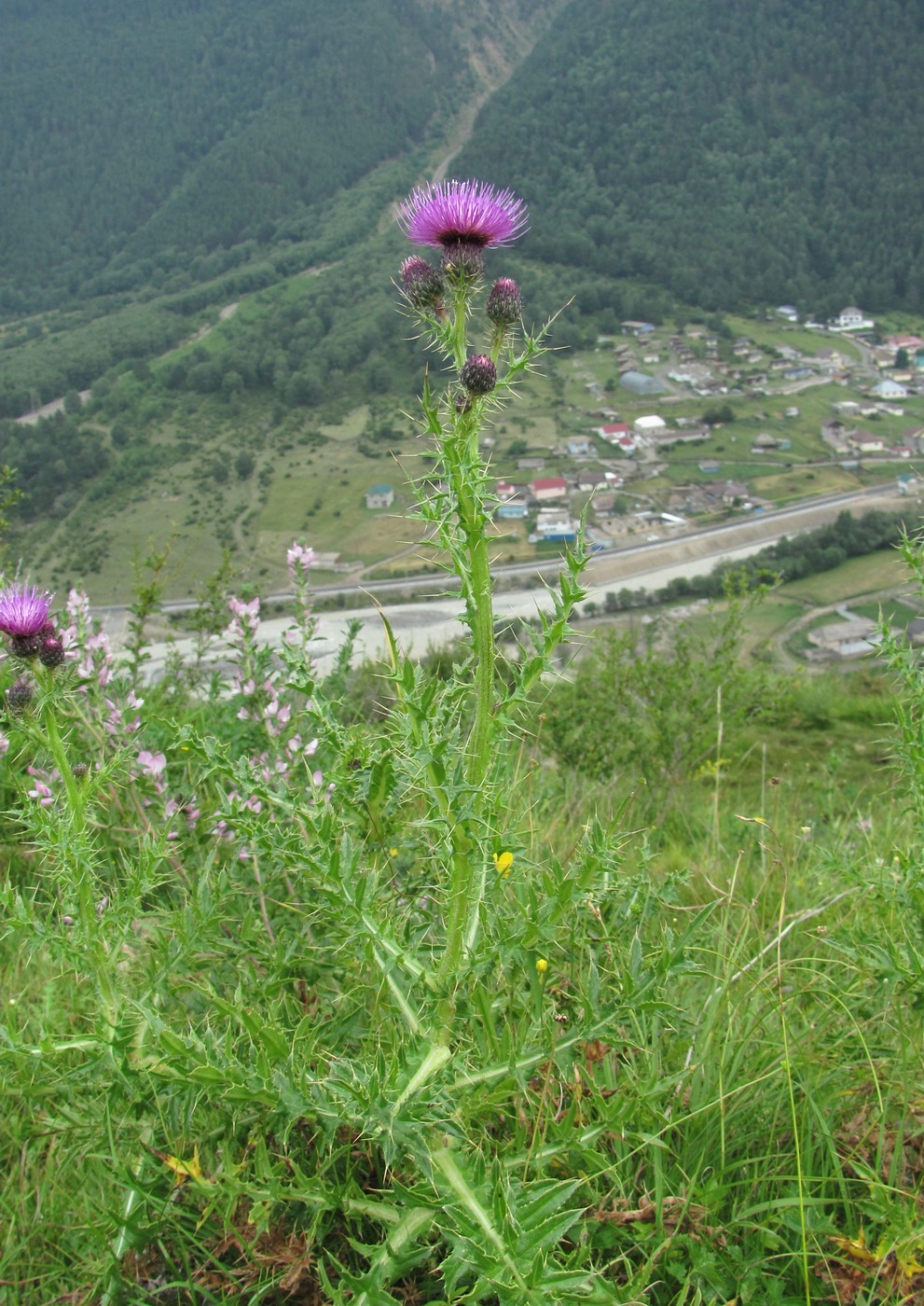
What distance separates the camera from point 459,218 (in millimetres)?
1804

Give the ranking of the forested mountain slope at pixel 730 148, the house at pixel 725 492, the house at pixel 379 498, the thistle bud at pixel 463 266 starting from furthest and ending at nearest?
the forested mountain slope at pixel 730 148
the house at pixel 379 498
the house at pixel 725 492
the thistle bud at pixel 463 266

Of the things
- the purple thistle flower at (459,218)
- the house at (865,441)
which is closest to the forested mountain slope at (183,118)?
the house at (865,441)

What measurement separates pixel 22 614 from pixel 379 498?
41260 millimetres

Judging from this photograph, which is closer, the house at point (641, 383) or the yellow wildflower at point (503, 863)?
the yellow wildflower at point (503, 863)

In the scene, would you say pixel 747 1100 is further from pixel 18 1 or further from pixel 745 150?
pixel 18 1

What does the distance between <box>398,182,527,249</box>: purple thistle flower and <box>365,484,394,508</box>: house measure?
40.2 meters

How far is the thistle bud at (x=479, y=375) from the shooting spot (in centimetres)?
157

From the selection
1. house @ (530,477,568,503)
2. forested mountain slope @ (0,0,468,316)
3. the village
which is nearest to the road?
the village

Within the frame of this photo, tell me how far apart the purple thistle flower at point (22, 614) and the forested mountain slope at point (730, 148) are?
79804 mm

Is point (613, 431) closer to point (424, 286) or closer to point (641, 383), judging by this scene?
point (641, 383)

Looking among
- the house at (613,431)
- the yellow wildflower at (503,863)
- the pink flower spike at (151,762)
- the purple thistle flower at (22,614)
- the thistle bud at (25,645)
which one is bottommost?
the house at (613,431)

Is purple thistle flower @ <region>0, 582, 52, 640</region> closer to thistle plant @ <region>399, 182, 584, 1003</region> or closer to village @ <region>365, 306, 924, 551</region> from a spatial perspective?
thistle plant @ <region>399, 182, 584, 1003</region>

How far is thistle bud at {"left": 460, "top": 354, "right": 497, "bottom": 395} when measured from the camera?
157 cm

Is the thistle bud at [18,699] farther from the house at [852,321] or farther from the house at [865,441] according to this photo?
the house at [852,321]
